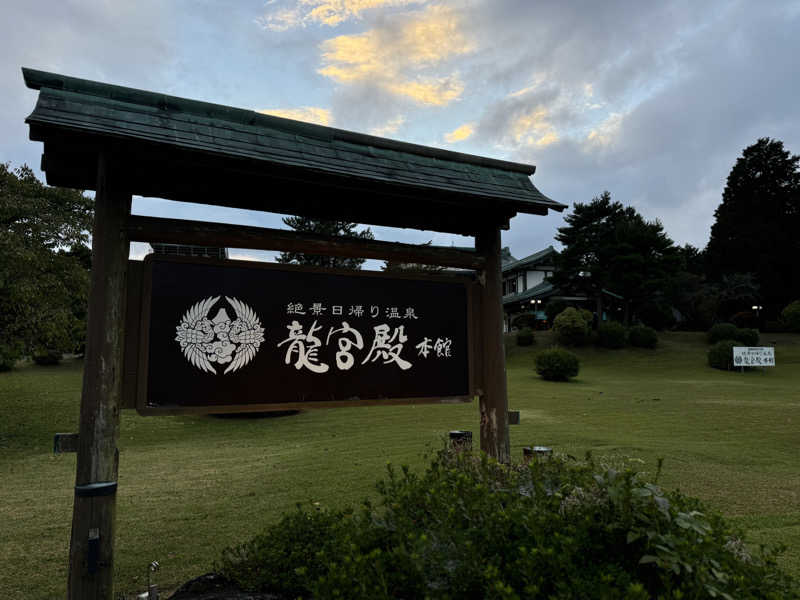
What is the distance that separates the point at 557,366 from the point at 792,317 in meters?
26.6

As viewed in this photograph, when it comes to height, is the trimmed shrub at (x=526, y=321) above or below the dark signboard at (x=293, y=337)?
above

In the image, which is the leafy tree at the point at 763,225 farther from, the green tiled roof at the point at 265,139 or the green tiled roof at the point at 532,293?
the green tiled roof at the point at 265,139

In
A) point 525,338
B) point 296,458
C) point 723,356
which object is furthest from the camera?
point 525,338

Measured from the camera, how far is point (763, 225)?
150 ft

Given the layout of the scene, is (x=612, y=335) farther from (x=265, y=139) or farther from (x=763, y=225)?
(x=265, y=139)

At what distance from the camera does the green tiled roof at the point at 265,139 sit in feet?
12.7

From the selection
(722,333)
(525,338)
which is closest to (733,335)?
(722,333)

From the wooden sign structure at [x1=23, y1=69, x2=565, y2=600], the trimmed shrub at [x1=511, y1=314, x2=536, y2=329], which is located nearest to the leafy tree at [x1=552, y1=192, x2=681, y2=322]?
the trimmed shrub at [x1=511, y1=314, x2=536, y2=329]

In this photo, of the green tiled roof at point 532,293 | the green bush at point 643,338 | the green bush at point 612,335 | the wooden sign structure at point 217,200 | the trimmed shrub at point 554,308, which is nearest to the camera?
the wooden sign structure at point 217,200

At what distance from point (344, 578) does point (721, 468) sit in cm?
851

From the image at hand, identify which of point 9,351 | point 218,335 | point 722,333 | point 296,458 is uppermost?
point 722,333

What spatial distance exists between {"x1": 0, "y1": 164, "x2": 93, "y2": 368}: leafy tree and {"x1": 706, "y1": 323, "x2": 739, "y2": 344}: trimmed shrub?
126ft

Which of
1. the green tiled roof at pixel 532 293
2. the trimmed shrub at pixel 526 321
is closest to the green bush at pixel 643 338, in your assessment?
the green tiled roof at pixel 532 293

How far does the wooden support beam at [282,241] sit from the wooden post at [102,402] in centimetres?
21
